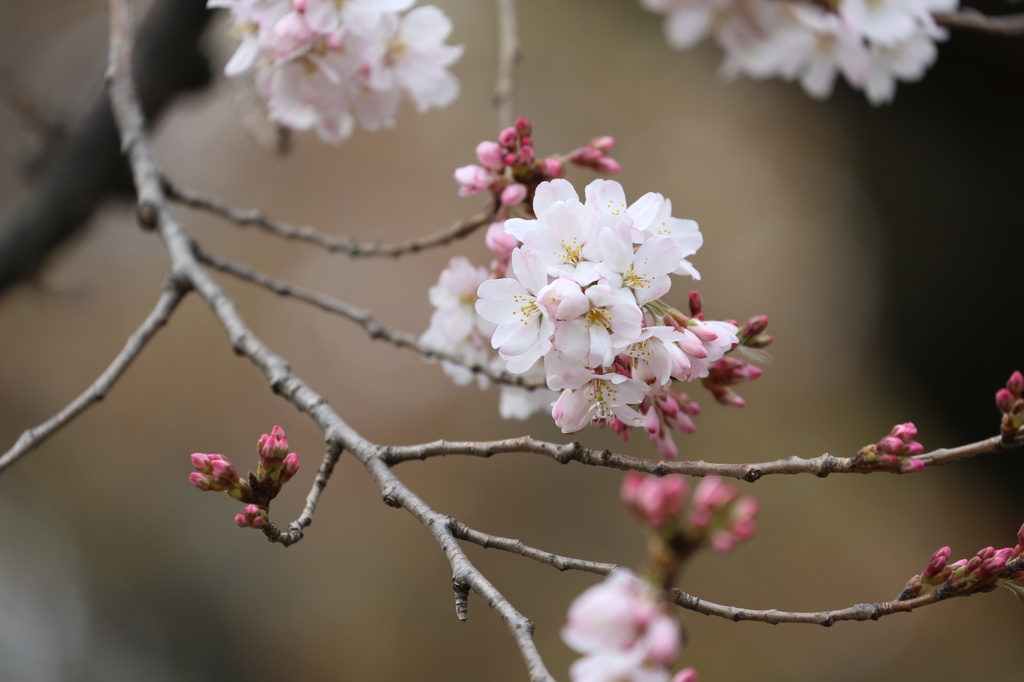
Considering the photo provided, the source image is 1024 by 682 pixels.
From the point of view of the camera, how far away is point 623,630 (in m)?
0.36

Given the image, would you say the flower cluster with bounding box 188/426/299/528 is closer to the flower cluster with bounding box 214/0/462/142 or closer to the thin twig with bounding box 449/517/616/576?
the thin twig with bounding box 449/517/616/576

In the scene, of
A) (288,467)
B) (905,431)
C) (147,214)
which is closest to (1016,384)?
(905,431)

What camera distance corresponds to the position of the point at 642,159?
301 centimetres

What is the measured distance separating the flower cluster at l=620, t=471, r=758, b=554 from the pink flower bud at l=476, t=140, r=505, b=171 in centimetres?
45

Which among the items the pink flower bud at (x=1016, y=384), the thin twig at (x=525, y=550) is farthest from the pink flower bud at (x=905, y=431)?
the thin twig at (x=525, y=550)

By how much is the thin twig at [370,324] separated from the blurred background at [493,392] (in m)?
1.58

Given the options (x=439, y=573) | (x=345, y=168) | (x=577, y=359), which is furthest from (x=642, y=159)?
(x=577, y=359)

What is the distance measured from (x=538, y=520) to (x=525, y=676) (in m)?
0.55

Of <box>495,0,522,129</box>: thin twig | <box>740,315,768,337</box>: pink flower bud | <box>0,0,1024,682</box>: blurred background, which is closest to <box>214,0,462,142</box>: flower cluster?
<box>495,0,522,129</box>: thin twig

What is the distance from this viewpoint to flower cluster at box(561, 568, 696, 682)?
0.36 m

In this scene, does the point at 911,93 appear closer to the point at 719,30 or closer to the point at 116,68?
the point at 719,30

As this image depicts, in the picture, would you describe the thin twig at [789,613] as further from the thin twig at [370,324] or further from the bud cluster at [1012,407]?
the thin twig at [370,324]

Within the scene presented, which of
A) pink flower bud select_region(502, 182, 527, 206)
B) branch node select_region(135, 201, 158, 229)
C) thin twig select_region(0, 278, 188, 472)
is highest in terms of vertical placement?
branch node select_region(135, 201, 158, 229)

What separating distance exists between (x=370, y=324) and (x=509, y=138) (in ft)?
1.17
